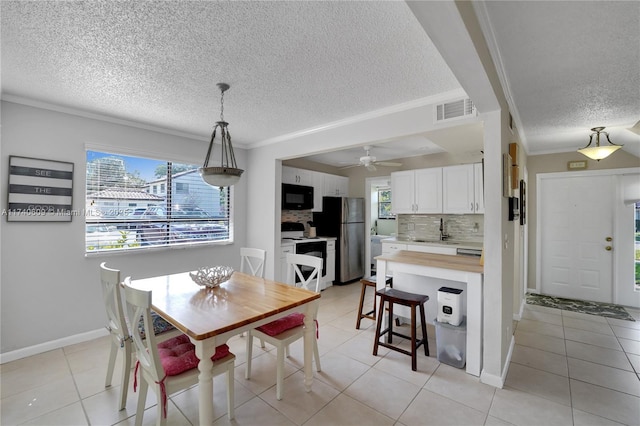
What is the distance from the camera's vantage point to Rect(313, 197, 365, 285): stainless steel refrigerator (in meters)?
5.25

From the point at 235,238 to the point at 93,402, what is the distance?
100 inches

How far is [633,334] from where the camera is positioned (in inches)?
127

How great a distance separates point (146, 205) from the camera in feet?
11.4

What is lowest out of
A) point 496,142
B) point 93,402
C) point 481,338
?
point 93,402

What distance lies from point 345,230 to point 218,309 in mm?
3614

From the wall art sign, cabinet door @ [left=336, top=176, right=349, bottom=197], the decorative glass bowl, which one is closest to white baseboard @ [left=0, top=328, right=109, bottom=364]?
the wall art sign

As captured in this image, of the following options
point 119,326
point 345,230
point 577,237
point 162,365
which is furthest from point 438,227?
point 119,326

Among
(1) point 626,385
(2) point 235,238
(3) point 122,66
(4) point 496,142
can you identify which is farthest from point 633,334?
(3) point 122,66

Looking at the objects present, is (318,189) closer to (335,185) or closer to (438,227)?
(335,185)

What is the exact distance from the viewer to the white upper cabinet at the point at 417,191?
4652 mm

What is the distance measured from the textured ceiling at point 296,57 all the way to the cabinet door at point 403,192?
1942mm

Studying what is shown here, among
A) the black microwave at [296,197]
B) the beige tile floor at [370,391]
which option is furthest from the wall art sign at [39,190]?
the black microwave at [296,197]

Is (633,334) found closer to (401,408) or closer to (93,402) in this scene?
(401,408)

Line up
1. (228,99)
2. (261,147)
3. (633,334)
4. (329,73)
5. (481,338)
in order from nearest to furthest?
(329,73), (481,338), (228,99), (633,334), (261,147)
